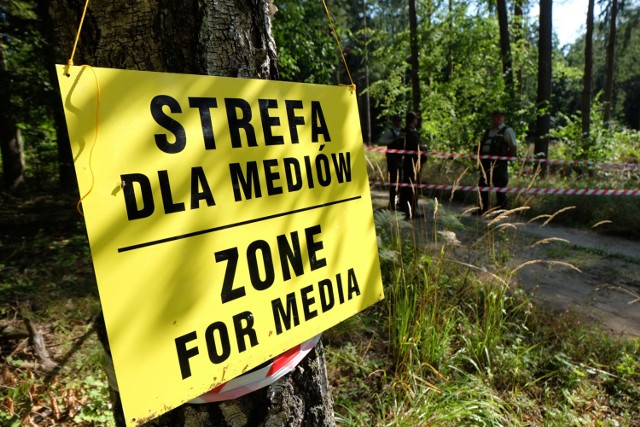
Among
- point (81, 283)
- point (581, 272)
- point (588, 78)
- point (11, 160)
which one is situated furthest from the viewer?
point (588, 78)

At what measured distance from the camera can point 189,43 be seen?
1066 mm

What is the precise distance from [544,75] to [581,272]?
726 cm

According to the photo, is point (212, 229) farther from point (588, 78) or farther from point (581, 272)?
point (588, 78)

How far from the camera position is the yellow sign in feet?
2.77

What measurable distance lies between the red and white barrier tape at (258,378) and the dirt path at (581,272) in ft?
6.56

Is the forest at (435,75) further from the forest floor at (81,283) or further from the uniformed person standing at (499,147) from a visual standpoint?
the uniformed person standing at (499,147)

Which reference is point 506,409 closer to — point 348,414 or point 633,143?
point 348,414

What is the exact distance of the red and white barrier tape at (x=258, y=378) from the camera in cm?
108

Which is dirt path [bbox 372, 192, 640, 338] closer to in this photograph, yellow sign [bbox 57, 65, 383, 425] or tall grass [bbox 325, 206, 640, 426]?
tall grass [bbox 325, 206, 640, 426]

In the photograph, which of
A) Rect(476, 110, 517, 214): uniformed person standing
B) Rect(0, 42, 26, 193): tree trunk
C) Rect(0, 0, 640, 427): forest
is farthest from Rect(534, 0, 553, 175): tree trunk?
Rect(0, 42, 26, 193): tree trunk

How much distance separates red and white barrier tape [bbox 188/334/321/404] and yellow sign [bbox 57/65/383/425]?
0.06m

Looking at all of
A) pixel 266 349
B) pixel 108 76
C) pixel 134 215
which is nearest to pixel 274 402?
pixel 266 349

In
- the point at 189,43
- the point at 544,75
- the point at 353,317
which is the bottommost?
the point at 353,317

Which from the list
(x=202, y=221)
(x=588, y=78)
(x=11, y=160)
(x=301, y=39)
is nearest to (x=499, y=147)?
(x=301, y=39)
